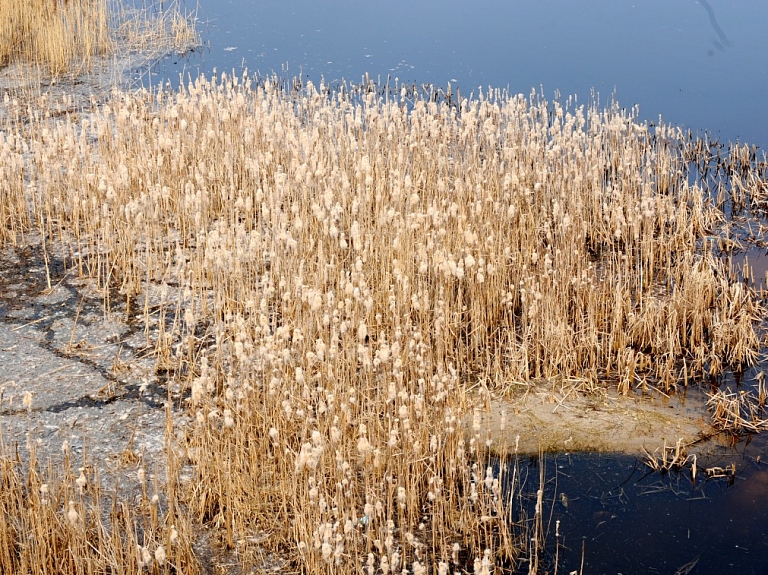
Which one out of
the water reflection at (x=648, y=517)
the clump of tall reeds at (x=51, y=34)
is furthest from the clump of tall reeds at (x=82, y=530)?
the clump of tall reeds at (x=51, y=34)

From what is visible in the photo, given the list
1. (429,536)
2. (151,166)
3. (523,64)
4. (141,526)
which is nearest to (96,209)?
(151,166)

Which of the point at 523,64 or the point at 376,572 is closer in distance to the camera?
the point at 376,572

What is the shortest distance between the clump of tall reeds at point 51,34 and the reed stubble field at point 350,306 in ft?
7.18

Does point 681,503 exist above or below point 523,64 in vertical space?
below

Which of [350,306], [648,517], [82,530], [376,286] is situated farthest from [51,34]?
[648,517]

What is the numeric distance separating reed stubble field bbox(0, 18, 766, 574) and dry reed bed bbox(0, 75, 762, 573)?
0.08 ft

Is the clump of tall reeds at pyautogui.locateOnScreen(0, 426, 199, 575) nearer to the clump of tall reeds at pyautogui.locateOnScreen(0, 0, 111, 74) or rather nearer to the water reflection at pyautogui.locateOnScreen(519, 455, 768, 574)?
the water reflection at pyautogui.locateOnScreen(519, 455, 768, 574)

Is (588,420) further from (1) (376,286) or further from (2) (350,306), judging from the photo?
(1) (376,286)

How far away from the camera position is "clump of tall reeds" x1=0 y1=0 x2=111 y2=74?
37.3ft

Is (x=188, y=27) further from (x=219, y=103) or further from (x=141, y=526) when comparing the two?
(x=141, y=526)

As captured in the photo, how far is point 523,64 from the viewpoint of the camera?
11977mm

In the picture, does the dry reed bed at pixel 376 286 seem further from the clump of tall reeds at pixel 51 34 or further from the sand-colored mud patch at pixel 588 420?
the clump of tall reeds at pixel 51 34

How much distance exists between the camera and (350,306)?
5.25 meters

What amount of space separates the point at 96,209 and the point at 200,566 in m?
3.66
